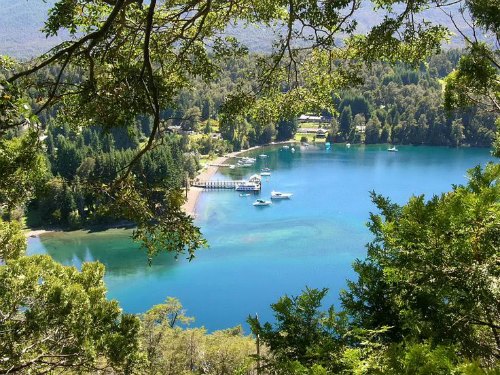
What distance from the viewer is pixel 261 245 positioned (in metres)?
26.1

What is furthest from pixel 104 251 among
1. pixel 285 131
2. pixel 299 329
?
pixel 285 131

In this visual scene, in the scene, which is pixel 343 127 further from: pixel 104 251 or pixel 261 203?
pixel 104 251

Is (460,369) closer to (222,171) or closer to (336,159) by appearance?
(222,171)

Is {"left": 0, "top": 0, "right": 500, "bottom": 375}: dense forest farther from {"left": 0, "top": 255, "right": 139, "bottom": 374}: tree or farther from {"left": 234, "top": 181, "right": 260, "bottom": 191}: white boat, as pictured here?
{"left": 234, "top": 181, "right": 260, "bottom": 191}: white boat

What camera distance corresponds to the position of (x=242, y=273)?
22219mm

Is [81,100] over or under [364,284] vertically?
over

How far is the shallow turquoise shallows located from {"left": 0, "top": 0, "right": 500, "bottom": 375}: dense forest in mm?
9711

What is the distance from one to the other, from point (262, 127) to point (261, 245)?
21.5m

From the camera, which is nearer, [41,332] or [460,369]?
[460,369]

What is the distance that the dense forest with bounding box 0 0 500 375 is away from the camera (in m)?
2.59

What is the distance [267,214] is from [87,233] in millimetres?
11836

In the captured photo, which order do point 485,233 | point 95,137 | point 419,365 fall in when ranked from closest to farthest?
1. point 419,365
2. point 485,233
3. point 95,137

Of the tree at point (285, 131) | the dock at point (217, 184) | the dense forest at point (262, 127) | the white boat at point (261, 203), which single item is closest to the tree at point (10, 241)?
the dense forest at point (262, 127)

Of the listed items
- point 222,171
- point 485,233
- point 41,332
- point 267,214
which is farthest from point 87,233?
point 485,233
